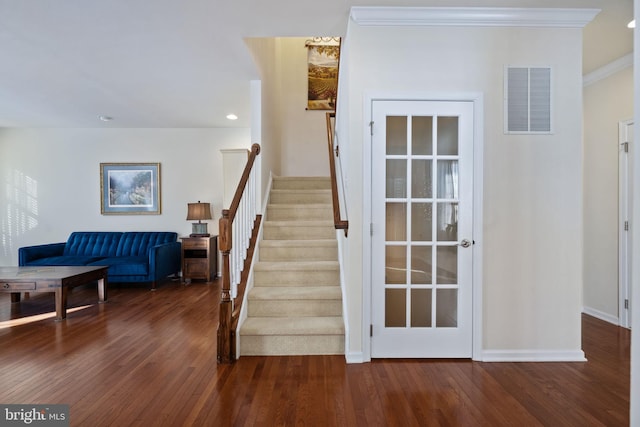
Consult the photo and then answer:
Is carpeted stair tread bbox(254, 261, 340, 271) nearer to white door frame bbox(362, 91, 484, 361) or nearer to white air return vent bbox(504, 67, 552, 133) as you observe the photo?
white door frame bbox(362, 91, 484, 361)

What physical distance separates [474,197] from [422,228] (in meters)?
0.48

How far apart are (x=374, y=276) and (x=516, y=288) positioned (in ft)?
3.74

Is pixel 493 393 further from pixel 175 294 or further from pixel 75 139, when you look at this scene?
pixel 75 139

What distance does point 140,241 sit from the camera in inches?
223

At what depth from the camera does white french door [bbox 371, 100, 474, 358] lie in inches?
103

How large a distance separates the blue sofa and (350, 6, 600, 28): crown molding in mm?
4363

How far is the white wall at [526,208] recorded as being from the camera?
2615 millimetres

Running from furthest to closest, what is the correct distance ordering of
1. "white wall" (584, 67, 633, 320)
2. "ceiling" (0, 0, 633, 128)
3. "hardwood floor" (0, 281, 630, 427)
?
"white wall" (584, 67, 633, 320)
"ceiling" (0, 0, 633, 128)
"hardwood floor" (0, 281, 630, 427)

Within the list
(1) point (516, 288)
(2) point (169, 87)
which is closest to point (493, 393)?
(1) point (516, 288)

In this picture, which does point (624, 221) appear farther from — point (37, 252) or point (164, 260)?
point (37, 252)

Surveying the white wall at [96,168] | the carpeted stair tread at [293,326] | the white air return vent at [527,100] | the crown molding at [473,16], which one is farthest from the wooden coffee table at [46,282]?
the white air return vent at [527,100]

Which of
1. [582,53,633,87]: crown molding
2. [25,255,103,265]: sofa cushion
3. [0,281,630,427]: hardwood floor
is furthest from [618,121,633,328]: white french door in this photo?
[25,255,103,265]: sofa cushion

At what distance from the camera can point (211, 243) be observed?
18.2 ft

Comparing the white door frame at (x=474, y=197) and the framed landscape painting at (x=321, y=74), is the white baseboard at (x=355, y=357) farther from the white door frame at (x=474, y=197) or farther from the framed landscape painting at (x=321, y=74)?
the framed landscape painting at (x=321, y=74)
